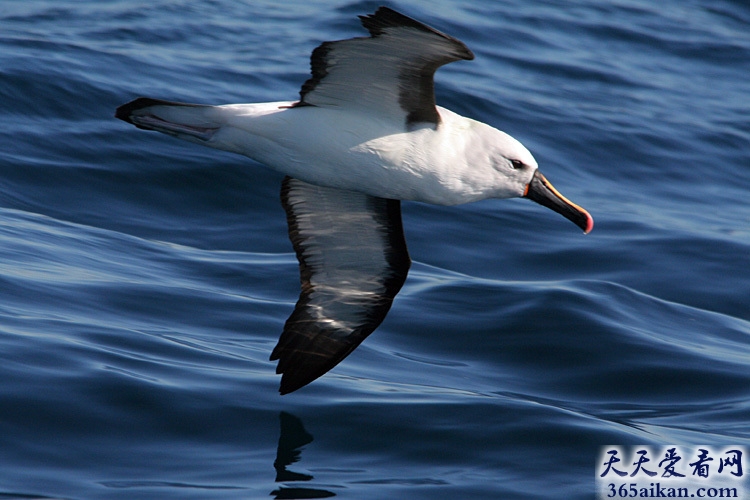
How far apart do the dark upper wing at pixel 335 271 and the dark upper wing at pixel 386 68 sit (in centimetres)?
153

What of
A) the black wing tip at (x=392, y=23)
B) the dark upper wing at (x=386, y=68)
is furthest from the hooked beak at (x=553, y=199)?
the black wing tip at (x=392, y=23)

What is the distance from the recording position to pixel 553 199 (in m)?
8.63

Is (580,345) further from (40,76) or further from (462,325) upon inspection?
(40,76)

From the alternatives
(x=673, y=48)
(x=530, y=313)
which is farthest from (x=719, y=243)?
(x=673, y=48)

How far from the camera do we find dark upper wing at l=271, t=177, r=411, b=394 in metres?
9.51

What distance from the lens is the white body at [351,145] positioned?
7969mm

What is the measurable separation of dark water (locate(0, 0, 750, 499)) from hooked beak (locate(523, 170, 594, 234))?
6.64 ft

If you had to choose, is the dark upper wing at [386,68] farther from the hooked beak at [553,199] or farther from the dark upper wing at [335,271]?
the dark upper wing at [335,271]

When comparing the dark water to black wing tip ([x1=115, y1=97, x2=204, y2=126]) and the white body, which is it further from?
black wing tip ([x1=115, y1=97, x2=204, y2=126])

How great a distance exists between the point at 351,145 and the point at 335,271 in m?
2.04

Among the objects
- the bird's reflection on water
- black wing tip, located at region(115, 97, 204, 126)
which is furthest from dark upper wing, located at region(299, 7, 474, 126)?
the bird's reflection on water

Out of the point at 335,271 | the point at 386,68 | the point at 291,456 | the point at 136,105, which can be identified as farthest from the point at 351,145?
the point at 291,456

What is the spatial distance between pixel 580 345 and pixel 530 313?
694 mm

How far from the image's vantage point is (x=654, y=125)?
20406 millimetres
